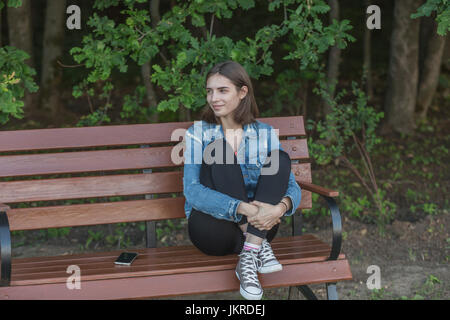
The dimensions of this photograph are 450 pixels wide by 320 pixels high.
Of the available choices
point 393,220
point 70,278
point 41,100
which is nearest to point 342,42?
point 393,220

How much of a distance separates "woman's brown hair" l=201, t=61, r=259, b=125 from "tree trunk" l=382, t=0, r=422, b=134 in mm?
3859

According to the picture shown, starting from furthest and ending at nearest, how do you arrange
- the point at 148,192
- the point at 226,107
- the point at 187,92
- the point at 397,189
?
the point at 397,189, the point at 187,92, the point at 148,192, the point at 226,107

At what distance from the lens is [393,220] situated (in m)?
4.95

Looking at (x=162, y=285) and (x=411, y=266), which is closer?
(x=162, y=285)

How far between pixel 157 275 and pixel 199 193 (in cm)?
50

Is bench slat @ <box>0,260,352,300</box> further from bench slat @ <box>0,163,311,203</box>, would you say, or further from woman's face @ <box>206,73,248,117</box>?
woman's face @ <box>206,73,248,117</box>

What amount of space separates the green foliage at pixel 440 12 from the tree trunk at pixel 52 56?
509cm

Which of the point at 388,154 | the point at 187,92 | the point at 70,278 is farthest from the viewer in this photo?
the point at 388,154

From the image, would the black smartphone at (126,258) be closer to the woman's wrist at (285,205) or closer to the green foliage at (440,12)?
the woman's wrist at (285,205)

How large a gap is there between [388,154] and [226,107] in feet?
12.5

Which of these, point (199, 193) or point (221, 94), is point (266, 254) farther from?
point (221, 94)

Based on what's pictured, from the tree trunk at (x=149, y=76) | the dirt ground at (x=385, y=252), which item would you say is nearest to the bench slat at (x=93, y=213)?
the dirt ground at (x=385, y=252)

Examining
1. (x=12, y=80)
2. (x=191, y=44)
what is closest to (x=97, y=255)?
(x=12, y=80)
